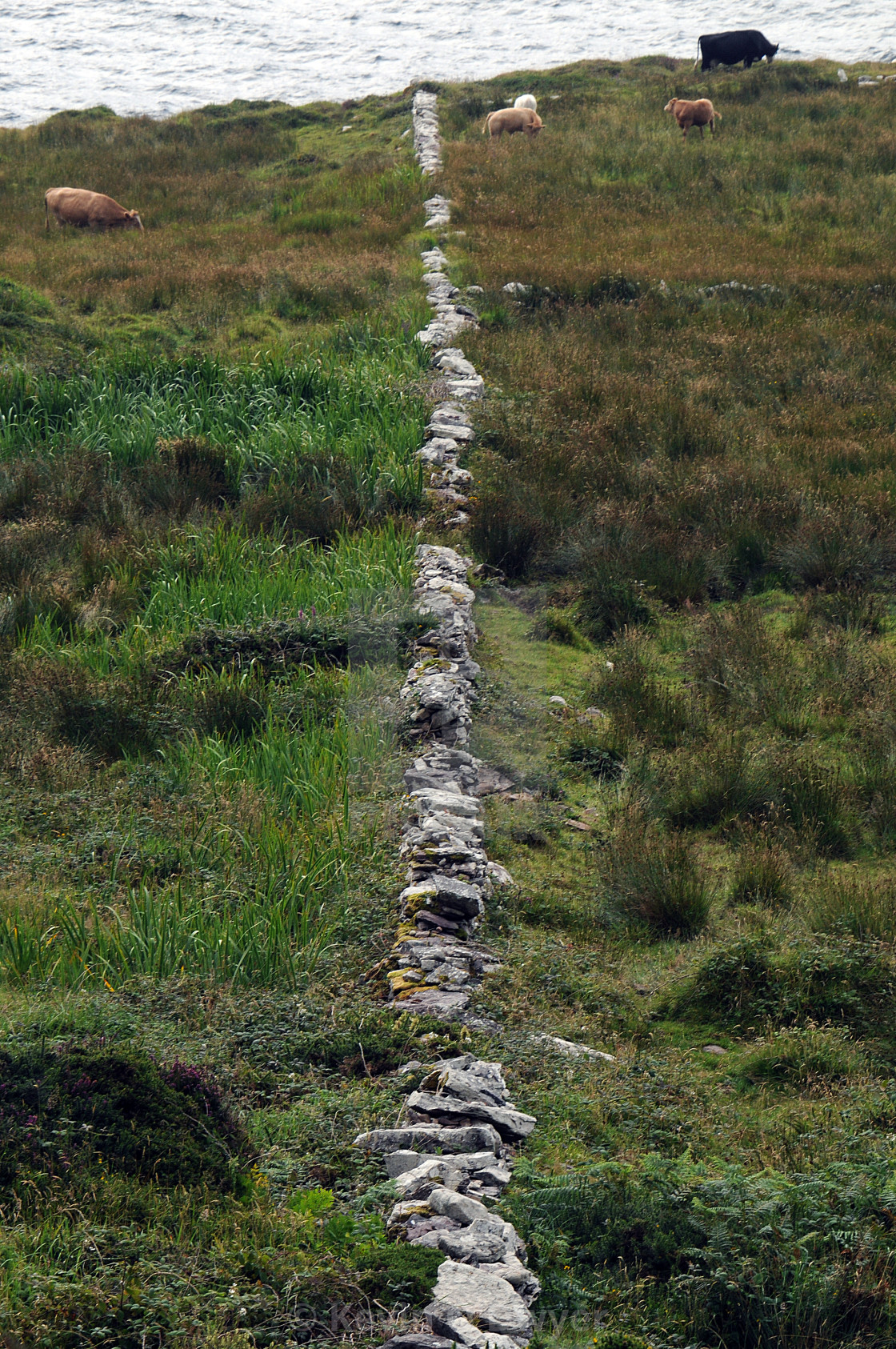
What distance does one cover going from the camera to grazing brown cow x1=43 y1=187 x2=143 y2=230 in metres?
17.6

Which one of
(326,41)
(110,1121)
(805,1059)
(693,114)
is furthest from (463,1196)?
(326,41)

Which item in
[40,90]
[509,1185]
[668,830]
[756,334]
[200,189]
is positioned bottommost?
[668,830]

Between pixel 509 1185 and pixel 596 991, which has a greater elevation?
pixel 509 1185

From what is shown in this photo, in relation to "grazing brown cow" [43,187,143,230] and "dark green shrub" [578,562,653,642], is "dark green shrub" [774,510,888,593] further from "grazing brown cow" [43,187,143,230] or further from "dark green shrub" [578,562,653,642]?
"grazing brown cow" [43,187,143,230]

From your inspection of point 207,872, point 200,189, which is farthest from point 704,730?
point 200,189

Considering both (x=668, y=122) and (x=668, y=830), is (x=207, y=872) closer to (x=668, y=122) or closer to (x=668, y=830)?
(x=668, y=830)

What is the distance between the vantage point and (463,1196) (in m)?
2.56

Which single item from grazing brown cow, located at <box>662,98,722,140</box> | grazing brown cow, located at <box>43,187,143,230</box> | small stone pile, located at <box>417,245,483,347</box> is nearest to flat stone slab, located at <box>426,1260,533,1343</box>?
small stone pile, located at <box>417,245,483,347</box>

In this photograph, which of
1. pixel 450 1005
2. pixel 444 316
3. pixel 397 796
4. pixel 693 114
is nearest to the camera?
pixel 450 1005

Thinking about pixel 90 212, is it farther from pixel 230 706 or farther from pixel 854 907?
pixel 854 907

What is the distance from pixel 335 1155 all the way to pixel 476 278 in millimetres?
12875

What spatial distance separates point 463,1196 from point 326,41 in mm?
44474

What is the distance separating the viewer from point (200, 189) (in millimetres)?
20375

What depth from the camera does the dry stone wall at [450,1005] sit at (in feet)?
7.47
